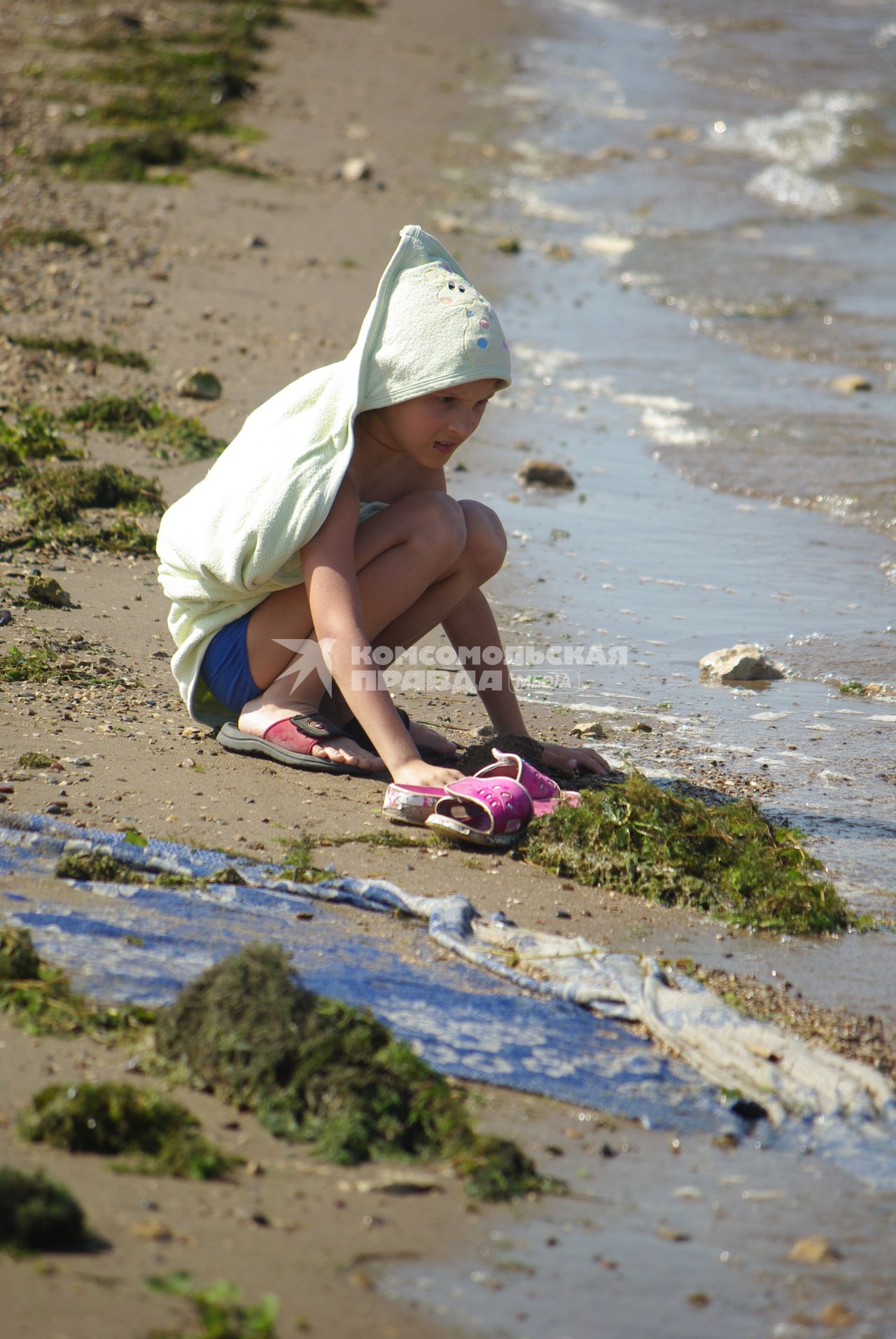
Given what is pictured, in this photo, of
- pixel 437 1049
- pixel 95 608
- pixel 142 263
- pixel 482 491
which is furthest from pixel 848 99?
pixel 437 1049

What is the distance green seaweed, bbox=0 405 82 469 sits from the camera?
526 centimetres

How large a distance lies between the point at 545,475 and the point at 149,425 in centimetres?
169

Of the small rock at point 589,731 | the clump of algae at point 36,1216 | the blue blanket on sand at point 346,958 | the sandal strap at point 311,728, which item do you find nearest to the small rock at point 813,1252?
the blue blanket on sand at point 346,958

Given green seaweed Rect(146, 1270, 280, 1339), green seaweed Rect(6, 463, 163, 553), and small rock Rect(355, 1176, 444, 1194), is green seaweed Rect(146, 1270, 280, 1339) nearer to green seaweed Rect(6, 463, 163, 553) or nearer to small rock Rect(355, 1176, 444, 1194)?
small rock Rect(355, 1176, 444, 1194)

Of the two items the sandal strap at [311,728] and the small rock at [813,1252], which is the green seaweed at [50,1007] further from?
the sandal strap at [311,728]

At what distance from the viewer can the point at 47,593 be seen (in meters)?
4.21

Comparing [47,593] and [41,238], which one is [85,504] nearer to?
[47,593]

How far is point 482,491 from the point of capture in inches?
232

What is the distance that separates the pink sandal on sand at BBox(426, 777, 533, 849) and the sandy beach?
6cm

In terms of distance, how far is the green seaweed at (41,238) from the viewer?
8.12m

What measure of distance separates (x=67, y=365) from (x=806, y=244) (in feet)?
23.0

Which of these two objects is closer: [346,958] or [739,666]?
[346,958]

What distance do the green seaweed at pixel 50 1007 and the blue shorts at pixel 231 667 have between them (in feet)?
4.43

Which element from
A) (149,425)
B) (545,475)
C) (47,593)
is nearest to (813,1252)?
(47,593)
